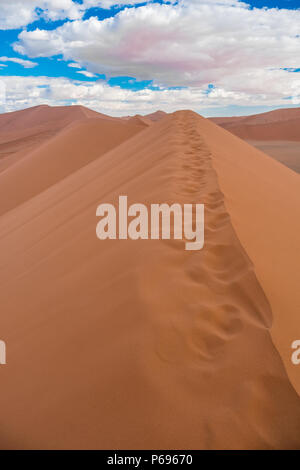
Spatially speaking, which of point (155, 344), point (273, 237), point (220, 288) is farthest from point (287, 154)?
point (155, 344)

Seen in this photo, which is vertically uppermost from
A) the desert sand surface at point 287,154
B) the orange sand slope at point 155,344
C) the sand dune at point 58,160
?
the desert sand surface at point 287,154

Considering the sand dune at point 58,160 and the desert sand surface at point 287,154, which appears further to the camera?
the desert sand surface at point 287,154

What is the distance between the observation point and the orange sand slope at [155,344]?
1.23m

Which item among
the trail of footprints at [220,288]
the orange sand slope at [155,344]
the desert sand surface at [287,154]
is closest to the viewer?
the orange sand slope at [155,344]

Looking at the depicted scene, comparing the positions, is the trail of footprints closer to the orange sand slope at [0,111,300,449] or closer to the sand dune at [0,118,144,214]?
the orange sand slope at [0,111,300,449]

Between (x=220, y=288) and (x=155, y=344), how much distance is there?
467 millimetres

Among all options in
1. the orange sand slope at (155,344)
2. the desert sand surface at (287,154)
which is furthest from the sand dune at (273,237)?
the desert sand surface at (287,154)

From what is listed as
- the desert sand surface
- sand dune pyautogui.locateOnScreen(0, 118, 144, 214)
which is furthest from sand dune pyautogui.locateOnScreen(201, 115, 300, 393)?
the desert sand surface

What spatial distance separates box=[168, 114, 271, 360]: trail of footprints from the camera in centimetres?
150

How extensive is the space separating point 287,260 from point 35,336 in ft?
5.24

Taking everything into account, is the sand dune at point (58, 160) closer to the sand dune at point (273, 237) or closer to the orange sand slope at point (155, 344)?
the sand dune at point (273, 237)

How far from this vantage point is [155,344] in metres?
1.49

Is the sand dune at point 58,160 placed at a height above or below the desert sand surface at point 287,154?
below

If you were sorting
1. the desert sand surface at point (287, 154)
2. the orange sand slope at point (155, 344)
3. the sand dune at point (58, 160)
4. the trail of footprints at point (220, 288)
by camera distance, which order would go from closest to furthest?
the orange sand slope at point (155, 344), the trail of footprints at point (220, 288), the sand dune at point (58, 160), the desert sand surface at point (287, 154)
